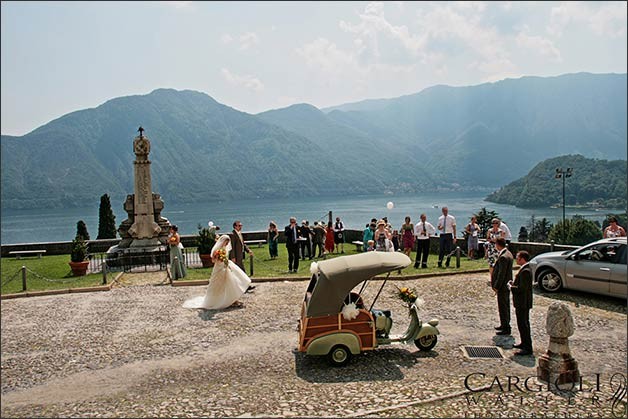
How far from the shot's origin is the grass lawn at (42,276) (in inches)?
628

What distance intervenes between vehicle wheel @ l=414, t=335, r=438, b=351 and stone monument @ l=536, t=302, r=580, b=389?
1.94m

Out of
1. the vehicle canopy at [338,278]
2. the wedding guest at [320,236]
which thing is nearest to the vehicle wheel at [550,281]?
the vehicle canopy at [338,278]

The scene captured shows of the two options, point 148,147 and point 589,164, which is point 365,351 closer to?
point 148,147

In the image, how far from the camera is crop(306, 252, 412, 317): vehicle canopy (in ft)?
28.0

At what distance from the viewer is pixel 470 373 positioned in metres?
8.11

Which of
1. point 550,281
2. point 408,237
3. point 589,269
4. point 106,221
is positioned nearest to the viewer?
point 589,269

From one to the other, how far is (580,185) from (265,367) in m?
117

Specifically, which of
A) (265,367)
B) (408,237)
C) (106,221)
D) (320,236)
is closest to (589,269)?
(408,237)

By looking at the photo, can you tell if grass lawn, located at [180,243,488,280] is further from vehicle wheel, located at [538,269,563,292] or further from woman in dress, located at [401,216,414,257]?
vehicle wheel, located at [538,269,563,292]

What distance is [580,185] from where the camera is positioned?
11131 centimetres

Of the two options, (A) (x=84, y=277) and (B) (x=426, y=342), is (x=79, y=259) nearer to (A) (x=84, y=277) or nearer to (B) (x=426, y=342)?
(A) (x=84, y=277)

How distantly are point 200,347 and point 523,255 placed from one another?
5966 mm

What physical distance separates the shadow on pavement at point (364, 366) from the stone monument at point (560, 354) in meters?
1.92

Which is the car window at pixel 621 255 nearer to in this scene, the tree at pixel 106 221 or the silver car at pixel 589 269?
the silver car at pixel 589 269
